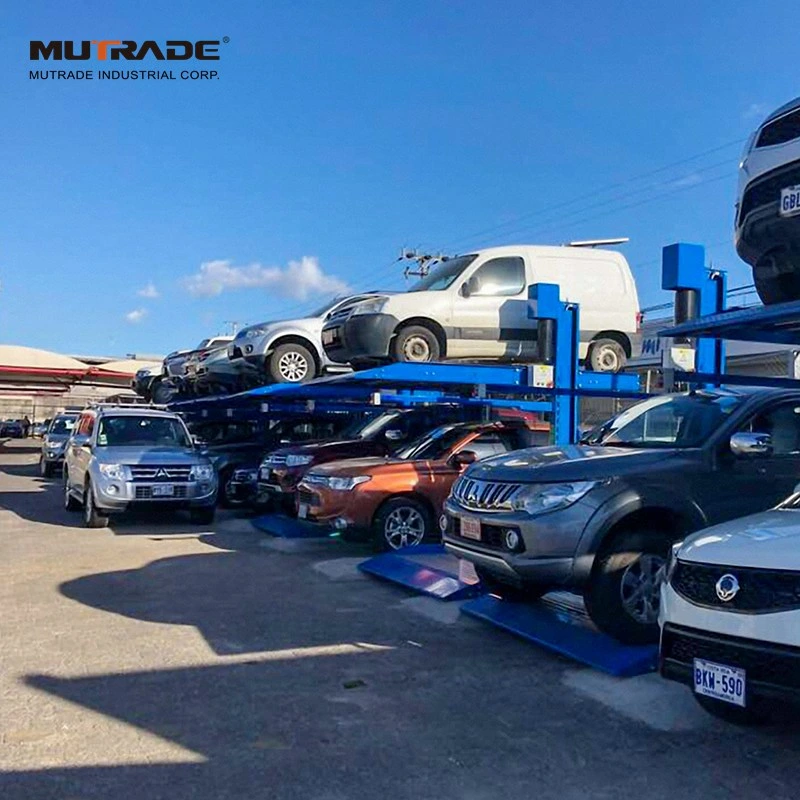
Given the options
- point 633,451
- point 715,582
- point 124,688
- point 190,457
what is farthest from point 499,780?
point 190,457

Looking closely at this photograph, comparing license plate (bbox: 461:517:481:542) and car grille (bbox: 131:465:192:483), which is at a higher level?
license plate (bbox: 461:517:481:542)

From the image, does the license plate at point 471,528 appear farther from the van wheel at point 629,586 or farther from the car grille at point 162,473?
the car grille at point 162,473

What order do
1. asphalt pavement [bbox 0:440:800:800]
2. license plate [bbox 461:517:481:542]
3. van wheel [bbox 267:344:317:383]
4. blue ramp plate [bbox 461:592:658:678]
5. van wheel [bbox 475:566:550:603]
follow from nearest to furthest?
asphalt pavement [bbox 0:440:800:800]
blue ramp plate [bbox 461:592:658:678]
license plate [bbox 461:517:481:542]
van wheel [bbox 475:566:550:603]
van wheel [bbox 267:344:317:383]

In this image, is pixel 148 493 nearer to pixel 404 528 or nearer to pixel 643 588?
pixel 404 528

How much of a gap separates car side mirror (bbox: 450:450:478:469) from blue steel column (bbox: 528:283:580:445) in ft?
4.05

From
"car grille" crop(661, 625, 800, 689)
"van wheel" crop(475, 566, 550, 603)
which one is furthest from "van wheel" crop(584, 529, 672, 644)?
"car grille" crop(661, 625, 800, 689)

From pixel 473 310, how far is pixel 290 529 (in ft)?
12.8

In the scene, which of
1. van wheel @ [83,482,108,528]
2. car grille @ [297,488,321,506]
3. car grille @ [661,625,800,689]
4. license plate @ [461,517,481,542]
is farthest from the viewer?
van wheel @ [83,482,108,528]

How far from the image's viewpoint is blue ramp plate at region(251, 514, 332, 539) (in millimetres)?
11609

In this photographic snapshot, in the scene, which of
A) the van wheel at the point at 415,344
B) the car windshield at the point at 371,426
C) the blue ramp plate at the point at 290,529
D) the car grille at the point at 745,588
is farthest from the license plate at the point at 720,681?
the car windshield at the point at 371,426

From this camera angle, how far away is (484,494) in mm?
6258

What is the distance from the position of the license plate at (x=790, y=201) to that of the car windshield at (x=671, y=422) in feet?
4.77

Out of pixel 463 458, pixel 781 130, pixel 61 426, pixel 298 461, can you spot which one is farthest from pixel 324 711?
pixel 61 426

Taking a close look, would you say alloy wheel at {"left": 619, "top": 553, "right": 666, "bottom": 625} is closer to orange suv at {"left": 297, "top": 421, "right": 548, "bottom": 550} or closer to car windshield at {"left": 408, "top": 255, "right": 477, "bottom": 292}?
orange suv at {"left": 297, "top": 421, "right": 548, "bottom": 550}
